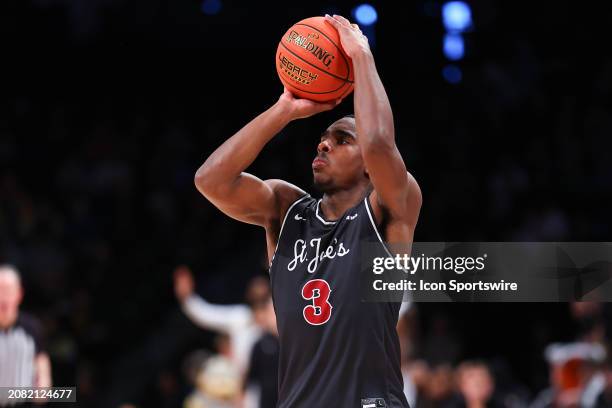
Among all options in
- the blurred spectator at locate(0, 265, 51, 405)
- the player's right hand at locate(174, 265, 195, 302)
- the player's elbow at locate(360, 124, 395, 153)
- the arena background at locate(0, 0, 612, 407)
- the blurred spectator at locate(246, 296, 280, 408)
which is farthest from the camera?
the arena background at locate(0, 0, 612, 407)

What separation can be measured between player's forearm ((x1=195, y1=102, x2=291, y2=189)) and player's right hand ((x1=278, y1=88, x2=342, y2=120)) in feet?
0.07

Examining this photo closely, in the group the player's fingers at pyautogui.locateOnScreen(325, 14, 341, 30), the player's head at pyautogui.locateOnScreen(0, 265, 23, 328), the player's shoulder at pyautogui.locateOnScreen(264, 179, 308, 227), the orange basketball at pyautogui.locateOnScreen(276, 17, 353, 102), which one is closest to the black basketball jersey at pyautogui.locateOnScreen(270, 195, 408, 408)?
the player's shoulder at pyautogui.locateOnScreen(264, 179, 308, 227)

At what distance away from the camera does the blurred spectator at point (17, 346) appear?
23.1ft

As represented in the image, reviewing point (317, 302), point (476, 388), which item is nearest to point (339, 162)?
point (317, 302)

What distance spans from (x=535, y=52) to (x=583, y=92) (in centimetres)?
83

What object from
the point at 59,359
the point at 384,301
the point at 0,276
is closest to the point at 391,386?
the point at 384,301

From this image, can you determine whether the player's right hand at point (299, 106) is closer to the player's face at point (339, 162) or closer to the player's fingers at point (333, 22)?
the player's face at point (339, 162)

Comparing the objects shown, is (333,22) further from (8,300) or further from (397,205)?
(8,300)

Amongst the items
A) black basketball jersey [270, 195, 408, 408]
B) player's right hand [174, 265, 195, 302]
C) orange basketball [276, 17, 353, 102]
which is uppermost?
player's right hand [174, 265, 195, 302]

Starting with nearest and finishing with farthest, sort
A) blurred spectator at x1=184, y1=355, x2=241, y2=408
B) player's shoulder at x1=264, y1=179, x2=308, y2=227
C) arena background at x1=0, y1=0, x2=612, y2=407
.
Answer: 1. player's shoulder at x1=264, y1=179, x2=308, y2=227
2. blurred spectator at x1=184, y1=355, x2=241, y2=408
3. arena background at x1=0, y1=0, x2=612, y2=407

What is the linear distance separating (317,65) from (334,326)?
114cm

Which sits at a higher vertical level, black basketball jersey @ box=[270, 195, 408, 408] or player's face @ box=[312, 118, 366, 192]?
player's face @ box=[312, 118, 366, 192]

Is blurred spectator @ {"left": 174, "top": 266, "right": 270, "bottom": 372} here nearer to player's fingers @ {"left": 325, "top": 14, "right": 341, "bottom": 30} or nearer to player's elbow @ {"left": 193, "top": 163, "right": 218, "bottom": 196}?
player's elbow @ {"left": 193, "top": 163, "right": 218, "bottom": 196}

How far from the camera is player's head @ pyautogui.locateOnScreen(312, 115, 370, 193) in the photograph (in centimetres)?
419
